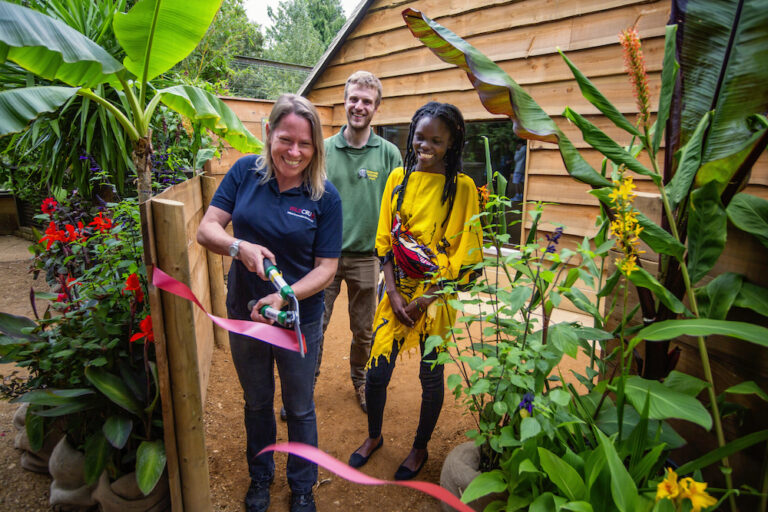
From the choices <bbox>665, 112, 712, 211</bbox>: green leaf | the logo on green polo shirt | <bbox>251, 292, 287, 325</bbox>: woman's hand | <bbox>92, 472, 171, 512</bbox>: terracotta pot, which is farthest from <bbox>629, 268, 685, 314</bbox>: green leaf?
<bbox>92, 472, 171, 512</bbox>: terracotta pot

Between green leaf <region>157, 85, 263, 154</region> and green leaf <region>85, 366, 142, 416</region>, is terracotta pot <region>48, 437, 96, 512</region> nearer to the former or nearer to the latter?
green leaf <region>85, 366, 142, 416</region>

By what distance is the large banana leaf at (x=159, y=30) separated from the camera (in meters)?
2.06

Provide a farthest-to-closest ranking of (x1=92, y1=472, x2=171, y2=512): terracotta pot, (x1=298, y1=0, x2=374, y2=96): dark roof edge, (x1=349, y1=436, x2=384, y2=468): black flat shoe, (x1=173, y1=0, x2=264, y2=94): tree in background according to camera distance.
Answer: (x1=173, y1=0, x2=264, y2=94): tree in background → (x1=298, y1=0, x2=374, y2=96): dark roof edge → (x1=349, y1=436, x2=384, y2=468): black flat shoe → (x1=92, y1=472, x2=171, y2=512): terracotta pot

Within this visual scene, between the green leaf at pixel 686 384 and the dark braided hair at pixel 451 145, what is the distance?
3.76 feet

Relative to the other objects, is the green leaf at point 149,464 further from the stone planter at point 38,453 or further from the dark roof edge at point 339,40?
the dark roof edge at point 339,40

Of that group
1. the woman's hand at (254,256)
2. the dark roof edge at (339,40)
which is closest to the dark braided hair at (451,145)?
the woman's hand at (254,256)

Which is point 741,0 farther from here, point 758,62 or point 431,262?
point 431,262

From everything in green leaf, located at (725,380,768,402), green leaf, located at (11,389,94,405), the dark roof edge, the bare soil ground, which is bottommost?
the bare soil ground

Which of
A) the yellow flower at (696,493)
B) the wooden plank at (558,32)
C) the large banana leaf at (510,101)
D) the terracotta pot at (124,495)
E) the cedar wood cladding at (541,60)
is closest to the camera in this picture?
the yellow flower at (696,493)

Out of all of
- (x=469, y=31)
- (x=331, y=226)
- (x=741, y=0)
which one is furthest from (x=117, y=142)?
(x=741, y=0)

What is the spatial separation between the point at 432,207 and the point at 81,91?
1.75 m

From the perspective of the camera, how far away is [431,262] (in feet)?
6.90

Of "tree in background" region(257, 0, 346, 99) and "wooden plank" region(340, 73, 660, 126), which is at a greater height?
"tree in background" region(257, 0, 346, 99)

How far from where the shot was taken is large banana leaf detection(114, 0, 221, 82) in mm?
2061
